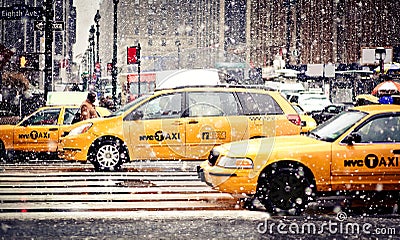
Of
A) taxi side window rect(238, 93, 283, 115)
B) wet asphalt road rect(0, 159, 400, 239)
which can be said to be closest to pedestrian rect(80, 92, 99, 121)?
taxi side window rect(238, 93, 283, 115)

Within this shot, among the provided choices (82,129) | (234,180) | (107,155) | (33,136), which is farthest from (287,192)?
(33,136)

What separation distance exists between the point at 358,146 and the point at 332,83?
219 ft

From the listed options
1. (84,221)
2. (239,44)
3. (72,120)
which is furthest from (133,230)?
(239,44)

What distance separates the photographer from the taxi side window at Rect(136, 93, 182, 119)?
13539mm

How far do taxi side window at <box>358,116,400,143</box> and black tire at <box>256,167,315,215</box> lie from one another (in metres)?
1.14

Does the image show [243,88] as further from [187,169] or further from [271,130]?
[187,169]

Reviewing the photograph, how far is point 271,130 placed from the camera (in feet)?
44.7

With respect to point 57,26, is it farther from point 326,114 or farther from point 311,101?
point 311,101

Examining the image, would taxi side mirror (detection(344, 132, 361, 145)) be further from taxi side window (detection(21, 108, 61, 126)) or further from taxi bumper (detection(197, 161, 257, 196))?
taxi side window (detection(21, 108, 61, 126))

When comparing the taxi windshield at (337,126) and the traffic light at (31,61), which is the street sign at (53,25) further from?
the taxi windshield at (337,126)

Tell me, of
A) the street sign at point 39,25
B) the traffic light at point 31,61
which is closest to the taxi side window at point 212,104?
the street sign at point 39,25

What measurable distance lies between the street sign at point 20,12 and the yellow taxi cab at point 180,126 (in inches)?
366

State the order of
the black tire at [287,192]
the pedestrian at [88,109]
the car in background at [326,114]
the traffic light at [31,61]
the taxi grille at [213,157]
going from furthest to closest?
the car in background at [326,114]
the traffic light at [31,61]
the pedestrian at [88,109]
the taxi grille at [213,157]
the black tire at [287,192]

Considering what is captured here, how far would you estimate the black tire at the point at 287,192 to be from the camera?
28.9ft
